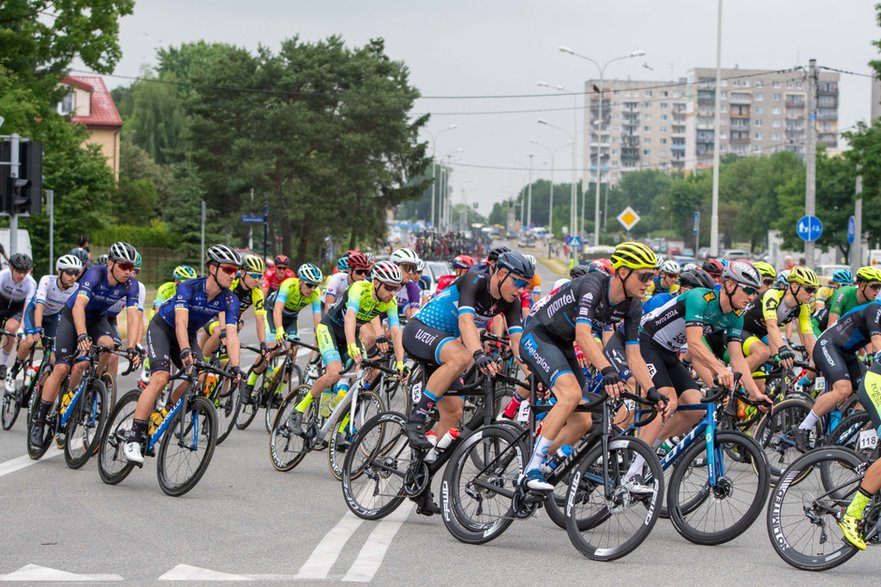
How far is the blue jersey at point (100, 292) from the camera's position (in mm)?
11719

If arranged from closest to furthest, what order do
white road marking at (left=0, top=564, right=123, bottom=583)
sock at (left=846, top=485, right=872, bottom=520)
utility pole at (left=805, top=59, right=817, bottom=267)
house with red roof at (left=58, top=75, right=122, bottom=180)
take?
white road marking at (left=0, top=564, right=123, bottom=583)
sock at (left=846, top=485, right=872, bottom=520)
utility pole at (left=805, top=59, right=817, bottom=267)
house with red roof at (left=58, top=75, right=122, bottom=180)

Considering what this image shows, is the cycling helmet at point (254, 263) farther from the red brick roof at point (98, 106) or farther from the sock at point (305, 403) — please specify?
the red brick roof at point (98, 106)

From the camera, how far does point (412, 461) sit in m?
9.00

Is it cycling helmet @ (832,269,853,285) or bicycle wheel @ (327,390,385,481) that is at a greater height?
cycling helmet @ (832,269,853,285)

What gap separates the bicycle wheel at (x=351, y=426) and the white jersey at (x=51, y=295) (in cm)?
476

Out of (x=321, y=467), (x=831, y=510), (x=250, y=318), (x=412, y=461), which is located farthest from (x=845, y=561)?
(x=250, y=318)

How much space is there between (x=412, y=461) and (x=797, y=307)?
546cm

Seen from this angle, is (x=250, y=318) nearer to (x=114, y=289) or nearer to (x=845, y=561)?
(x=114, y=289)

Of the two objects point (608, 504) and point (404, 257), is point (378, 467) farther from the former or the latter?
point (404, 257)

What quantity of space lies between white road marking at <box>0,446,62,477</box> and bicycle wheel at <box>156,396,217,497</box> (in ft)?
5.57

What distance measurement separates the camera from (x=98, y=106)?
8738 centimetres

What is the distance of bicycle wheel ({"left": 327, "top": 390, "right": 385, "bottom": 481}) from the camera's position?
10.5 metres

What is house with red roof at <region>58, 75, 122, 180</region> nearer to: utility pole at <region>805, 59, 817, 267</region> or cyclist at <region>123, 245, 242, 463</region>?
utility pole at <region>805, 59, 817, 267</region>

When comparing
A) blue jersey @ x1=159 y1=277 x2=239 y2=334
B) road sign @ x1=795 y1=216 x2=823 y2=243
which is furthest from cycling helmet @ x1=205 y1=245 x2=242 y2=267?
road sign @ x1=795 y1=216 x2=823 y2=243
